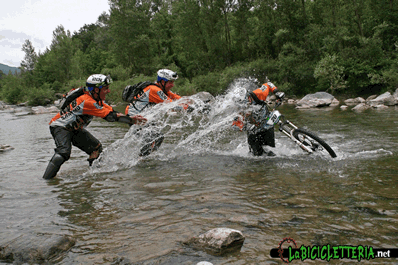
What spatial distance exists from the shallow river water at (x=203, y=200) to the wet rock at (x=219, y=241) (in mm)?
90

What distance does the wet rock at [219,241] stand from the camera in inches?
123

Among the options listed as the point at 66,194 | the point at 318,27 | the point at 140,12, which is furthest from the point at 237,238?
the point at 140,12

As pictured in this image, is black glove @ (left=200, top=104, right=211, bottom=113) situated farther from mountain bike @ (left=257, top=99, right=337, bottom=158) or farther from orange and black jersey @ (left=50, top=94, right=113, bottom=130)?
orange and black jersey @ (left=50, top=94, right=113, bottom=130)

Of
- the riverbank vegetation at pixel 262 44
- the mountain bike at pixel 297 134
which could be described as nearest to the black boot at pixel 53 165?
the mountain bike at pixel 297 134

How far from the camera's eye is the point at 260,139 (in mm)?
7957

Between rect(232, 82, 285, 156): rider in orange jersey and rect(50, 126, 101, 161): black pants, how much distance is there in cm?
353

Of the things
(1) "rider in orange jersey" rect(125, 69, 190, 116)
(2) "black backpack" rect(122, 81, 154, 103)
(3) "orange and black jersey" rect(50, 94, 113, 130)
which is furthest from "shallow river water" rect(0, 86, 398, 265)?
(3) "orange and black jersey" rect(50, 94, 113, 130)

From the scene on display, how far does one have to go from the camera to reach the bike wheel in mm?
6738

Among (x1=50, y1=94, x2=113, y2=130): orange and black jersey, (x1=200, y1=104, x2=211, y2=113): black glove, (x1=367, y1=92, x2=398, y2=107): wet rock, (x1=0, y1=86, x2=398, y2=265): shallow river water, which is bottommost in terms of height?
(x1=367, y1=92, x2=398, y2=107): wet rock

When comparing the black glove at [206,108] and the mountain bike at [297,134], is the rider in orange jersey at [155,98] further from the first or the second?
the mountain bike at [297,134]

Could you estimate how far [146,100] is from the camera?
312 inches

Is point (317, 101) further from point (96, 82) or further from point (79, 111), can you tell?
point (79, 111)

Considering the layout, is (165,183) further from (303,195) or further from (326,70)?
(326,70)

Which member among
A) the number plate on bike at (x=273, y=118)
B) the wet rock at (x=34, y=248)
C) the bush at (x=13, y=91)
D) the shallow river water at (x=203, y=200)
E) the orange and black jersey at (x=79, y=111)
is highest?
the bush at (x=13, y=91)
